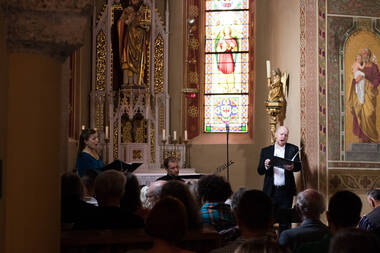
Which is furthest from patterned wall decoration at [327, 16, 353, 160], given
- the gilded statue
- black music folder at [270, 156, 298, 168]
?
black music folder at [270, 156, 298, 168]

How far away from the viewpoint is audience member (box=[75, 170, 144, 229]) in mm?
3533

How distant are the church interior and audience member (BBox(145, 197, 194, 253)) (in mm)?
1957

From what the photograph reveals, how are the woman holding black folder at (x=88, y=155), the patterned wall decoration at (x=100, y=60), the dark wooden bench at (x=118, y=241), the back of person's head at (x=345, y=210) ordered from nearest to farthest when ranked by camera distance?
the dark wooden bench at (x=118, y=241) < the back of person's head at (x=345, y=210) < the woman holding black folder at (x=88, y=155) < the patterned wall decoration at (x=100, y=60)

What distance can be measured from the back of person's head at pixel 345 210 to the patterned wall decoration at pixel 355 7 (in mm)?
5729

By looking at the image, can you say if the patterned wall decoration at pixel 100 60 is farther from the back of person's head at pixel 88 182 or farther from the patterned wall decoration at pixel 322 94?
the back of person's head at pixel 88 182

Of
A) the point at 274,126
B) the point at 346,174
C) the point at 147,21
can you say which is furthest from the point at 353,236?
the point at 147,21

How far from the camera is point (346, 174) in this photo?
8.33 meters

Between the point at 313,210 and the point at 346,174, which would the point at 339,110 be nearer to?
the point at 346,174

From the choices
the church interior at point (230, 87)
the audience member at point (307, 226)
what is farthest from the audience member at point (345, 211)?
the church interior at point (230, 87)

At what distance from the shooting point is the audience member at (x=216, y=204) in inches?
161

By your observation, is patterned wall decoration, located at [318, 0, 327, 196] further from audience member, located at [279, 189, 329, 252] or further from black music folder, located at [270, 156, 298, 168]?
audience member, located at [279, 189, 329, 252]

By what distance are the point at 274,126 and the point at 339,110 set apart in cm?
134

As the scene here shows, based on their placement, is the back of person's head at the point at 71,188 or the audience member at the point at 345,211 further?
the back of person's head at the point at 71,188

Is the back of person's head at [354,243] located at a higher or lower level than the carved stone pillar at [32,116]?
lower
